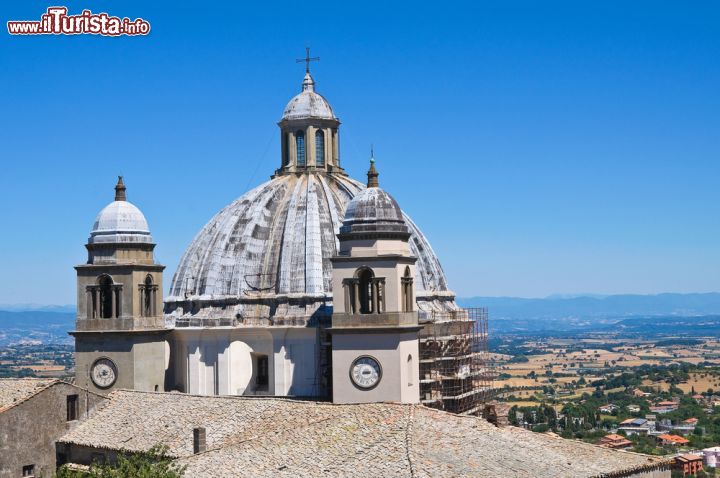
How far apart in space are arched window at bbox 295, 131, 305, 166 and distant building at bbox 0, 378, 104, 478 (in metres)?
→ 19.6

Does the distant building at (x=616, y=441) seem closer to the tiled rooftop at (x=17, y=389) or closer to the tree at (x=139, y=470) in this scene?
the tiled rooftop at (x=17, y=389)

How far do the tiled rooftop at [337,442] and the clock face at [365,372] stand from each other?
14.1 feet

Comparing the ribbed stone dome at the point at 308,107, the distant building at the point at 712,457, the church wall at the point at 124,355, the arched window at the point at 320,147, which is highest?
the ribbed stone dome at the point at 308,107

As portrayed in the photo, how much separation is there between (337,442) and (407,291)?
41.9 feet

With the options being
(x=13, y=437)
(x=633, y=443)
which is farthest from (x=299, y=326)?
(x=633, y=443)

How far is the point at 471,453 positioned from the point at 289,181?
89.2 ft

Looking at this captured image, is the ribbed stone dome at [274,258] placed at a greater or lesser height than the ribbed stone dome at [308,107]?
lesser

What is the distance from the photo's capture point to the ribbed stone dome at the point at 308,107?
7488 centimetres

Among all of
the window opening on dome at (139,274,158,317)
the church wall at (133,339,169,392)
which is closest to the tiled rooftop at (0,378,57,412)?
the church wall at (133,339,169,392)

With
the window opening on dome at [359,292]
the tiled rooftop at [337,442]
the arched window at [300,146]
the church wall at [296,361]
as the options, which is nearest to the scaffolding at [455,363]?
the window opening on dome at [359,292]

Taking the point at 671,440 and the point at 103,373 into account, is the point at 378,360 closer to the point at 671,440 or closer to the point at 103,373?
the point at 103,373

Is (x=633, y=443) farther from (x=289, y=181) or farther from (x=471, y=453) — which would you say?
(x=471, y=453)

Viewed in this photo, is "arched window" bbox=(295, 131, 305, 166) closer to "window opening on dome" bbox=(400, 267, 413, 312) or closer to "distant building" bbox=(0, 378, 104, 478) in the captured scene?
"window opening on dome" bbox=(400, 267, 413, 312)

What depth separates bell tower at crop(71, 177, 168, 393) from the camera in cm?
6662
